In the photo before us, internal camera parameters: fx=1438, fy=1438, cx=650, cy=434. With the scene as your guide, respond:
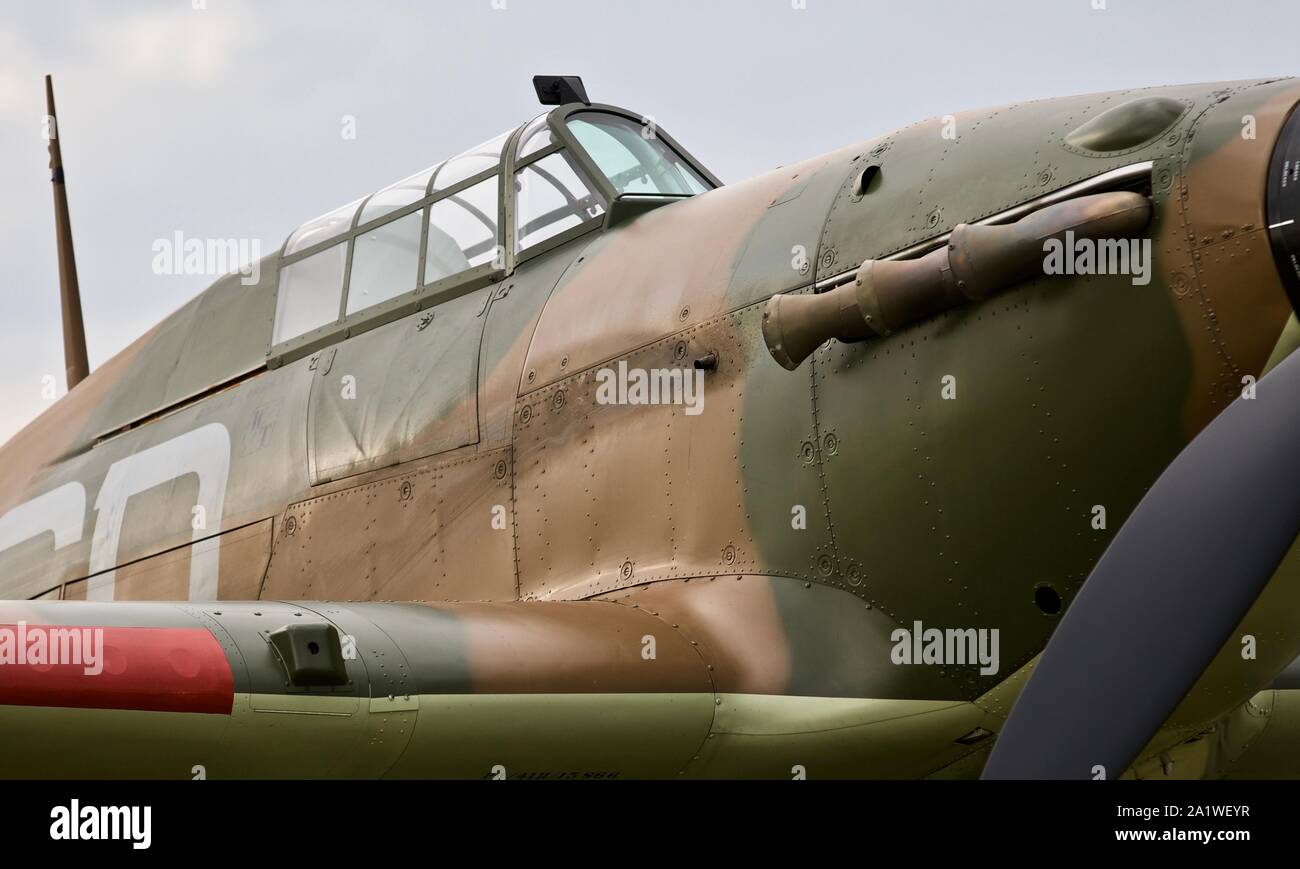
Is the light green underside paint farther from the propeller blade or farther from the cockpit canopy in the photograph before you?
the cockpit canopy

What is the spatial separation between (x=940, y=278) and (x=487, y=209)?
2882mm

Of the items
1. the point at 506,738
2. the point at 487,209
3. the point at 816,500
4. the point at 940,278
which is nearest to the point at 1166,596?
the point at 940,278

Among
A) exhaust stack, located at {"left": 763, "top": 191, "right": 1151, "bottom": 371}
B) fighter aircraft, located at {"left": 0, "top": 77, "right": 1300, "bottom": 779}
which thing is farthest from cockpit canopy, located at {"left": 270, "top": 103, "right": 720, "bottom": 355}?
exhaust stack, located at {"left": 763, "top": 191, "right": 1151, "bottom": 371}

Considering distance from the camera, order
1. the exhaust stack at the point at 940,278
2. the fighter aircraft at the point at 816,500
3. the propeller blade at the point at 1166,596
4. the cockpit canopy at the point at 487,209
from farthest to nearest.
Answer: the cockpit canopy at the point at 487,209 → the exhaust stack at the point at 940,278 → the fighter aircraft at the point at 816,500 → the propeller blade at the point at 1166,596

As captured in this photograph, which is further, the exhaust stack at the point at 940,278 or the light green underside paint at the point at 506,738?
the exhaust stack at the point at 940,278

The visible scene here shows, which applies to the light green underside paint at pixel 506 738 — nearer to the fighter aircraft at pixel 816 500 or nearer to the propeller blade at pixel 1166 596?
the fighter aircraft at pixel 816 500

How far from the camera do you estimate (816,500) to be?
16.5 feet

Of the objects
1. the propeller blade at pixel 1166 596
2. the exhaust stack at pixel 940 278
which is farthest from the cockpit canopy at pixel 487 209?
the propeller blade at pixel 1166 596

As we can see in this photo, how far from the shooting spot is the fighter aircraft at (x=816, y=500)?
12.5ft

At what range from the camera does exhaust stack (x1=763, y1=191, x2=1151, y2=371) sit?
435 cm

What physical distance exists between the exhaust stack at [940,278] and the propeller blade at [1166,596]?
873mm

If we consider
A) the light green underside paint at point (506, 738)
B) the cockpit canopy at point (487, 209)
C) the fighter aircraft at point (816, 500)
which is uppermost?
the cockpit canopy at point (487, 209)
